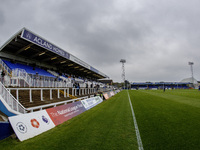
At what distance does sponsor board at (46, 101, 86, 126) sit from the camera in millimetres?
6130

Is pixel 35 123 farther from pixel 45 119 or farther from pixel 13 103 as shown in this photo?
pixel 13 103

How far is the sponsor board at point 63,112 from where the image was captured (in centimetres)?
613

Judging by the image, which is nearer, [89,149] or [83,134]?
[89,149]

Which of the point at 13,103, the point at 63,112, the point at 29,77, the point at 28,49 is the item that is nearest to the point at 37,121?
the point at 63,112

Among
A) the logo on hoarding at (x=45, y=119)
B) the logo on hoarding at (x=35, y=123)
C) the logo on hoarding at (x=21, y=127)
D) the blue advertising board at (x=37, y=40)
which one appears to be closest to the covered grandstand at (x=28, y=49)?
the blue advertising board at (x=37, y=40)

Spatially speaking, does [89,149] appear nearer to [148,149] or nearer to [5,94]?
[148,149]

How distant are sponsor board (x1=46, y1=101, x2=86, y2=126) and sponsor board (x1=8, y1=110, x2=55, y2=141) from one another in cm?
33

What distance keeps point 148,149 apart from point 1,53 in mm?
20119

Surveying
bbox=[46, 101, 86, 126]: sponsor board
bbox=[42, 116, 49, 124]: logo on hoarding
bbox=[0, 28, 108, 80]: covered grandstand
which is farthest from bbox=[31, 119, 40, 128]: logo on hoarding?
bbox=[0, 28, 108, 80]: covered grandstand

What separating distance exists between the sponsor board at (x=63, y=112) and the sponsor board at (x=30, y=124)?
0.33 metres

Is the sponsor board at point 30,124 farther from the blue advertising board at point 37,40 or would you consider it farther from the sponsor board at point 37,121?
the blue advertising board at point 37,40

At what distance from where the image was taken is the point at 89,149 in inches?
136

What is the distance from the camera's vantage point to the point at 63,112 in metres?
7.01

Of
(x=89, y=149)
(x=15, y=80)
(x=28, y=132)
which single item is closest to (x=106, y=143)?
(x=89, y=149)
